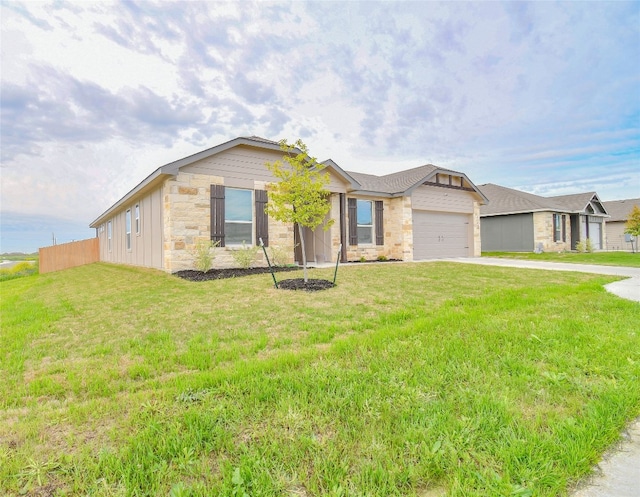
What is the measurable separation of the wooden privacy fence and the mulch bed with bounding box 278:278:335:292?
65.3 feet

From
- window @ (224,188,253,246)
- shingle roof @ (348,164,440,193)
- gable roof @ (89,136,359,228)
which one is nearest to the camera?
gable roof @ (89,136,359,228)

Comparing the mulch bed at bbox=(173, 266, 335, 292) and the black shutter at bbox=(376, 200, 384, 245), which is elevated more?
the black shutter at bbox=(376, 200, 384, 245)

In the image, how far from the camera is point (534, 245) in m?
20.8

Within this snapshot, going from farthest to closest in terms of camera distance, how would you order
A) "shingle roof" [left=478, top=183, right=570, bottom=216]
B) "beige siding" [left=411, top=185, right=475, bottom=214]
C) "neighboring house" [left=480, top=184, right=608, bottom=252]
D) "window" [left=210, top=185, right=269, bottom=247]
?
"shingle roof" [left=478, top=183, right=570, bottom=216]
"neighboring house" [left=480, top=184, right=608, bottom=252]
"beige siding" [left=411, top=185, right=475, bottom=214]
"window" [left=210, top=185, right=269, bottom=247]

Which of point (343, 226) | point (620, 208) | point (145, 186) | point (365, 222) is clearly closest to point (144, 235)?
point (145, 186)

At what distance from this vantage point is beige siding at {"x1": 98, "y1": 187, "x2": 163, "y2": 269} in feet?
34.0

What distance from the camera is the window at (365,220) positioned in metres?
13.5

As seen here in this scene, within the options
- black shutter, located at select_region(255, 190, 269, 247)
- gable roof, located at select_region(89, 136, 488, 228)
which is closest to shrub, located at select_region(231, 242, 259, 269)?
black shutter, located at select_region(255, 190, 269, 247)

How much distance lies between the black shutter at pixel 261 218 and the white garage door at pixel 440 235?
7.59m

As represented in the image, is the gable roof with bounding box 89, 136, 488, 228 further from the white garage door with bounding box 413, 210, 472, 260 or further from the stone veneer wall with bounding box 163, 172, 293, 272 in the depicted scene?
the white garage door with bounding box 413, 210, 472, 260

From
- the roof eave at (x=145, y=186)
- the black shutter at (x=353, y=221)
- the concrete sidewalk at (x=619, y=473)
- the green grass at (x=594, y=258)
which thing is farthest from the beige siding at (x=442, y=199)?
the concrete sidewalk at (x=619, y=473)

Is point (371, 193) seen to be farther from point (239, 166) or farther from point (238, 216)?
point (238, 216)

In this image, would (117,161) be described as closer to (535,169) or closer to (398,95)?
(398,95)

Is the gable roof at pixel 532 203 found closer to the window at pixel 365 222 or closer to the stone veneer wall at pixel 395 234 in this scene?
the stone veneer wall at pixel 395 234
